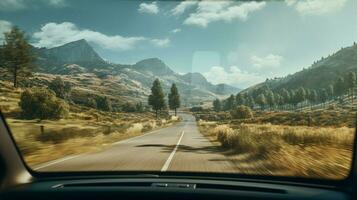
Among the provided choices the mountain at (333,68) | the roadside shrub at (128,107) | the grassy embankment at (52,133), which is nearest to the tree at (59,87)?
the grassy embankment at (52,133)

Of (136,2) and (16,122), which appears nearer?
(136,2)

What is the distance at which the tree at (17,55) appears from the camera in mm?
5863

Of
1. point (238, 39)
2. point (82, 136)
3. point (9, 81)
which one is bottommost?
point (82, 136)

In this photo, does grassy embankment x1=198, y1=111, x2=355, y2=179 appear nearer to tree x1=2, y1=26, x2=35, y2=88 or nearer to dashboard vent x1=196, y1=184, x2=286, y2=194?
dashboard vent x1=196, y1=184, x2=286, y2=194

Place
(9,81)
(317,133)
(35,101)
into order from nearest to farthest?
(9,81) → (35,101) → (317,133)

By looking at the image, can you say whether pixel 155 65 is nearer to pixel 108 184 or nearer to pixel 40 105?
pixel 108 184

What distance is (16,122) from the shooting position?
6352mm

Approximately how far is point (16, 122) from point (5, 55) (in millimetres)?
917

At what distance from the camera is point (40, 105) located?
8.64m

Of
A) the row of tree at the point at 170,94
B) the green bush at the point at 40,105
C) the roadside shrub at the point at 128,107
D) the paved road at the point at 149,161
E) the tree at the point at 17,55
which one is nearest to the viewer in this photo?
the tree at the point at 17,55

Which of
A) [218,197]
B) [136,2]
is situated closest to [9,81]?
[136,2]

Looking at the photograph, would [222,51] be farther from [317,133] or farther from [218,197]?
[317,133]

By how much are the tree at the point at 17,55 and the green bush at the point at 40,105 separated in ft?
1.57

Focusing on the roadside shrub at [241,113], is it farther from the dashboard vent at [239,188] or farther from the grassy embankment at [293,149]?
the dashboard vent at [239,188]
